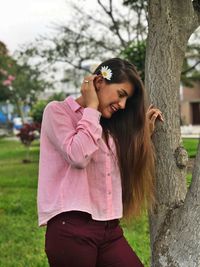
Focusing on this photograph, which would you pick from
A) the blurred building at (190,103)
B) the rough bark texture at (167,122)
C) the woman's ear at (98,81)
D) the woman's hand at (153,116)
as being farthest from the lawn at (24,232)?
the blurred building at (190,103)

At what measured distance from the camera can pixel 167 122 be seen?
2.74m

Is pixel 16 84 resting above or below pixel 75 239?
above

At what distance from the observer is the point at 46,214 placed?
2.21 meters

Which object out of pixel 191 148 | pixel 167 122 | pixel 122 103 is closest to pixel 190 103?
pixel 191 148

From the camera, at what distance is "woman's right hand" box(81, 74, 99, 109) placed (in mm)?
2215

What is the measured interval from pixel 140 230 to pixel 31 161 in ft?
30.1

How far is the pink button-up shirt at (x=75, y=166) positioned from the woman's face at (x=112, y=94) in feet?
0.31

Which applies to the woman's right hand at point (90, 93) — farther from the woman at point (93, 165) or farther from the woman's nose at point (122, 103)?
the woman's nose at point (122, 103)

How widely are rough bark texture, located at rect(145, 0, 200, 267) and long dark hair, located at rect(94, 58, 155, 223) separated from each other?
10.2 inches

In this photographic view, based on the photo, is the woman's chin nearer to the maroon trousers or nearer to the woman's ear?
the woman's ear

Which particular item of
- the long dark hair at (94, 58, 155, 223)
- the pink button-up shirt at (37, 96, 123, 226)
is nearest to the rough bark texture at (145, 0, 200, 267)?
the long dark hair at (94, 58, 155, 223)

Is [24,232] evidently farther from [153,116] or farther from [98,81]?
[98,81]

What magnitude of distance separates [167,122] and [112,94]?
571mm

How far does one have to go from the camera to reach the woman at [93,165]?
217 centimetres
